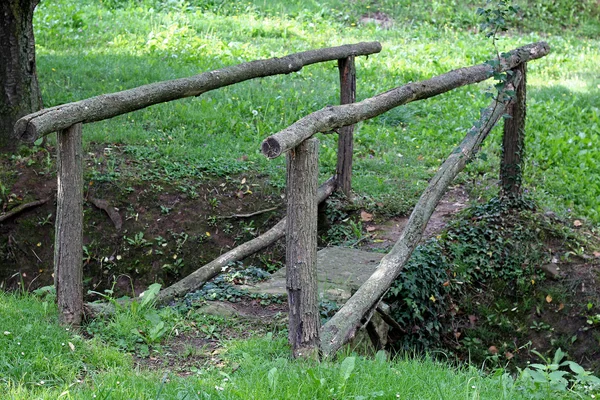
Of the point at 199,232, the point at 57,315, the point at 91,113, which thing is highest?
the point at 91,113

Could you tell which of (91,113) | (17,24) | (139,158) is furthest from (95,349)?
(17,24)

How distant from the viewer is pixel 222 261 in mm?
5680

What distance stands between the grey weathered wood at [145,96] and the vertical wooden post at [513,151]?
1.58m

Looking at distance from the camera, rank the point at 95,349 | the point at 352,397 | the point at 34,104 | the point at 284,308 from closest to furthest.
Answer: the point at 352,397, the point at 95,349, the point at 284,308, the point at 34,104

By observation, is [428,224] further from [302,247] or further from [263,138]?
[302,247]

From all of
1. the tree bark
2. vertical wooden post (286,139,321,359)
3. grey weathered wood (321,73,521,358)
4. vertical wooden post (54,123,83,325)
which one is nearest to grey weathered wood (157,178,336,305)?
vertical wooden post (54,123,83,325)

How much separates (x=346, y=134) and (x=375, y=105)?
99.4 inches

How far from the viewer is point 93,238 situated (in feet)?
21.4

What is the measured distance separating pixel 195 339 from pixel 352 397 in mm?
1398

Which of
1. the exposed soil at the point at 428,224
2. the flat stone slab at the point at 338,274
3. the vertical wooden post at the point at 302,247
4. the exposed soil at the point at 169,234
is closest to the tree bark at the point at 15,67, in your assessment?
the exposed soil at the point at 169,234

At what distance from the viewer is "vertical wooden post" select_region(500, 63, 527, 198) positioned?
21.5 ft

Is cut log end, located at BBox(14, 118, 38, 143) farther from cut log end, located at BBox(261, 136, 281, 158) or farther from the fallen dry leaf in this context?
the fallen dry leaf

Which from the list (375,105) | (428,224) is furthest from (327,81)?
(375,105)

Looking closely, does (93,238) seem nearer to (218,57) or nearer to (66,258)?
(66,258)
